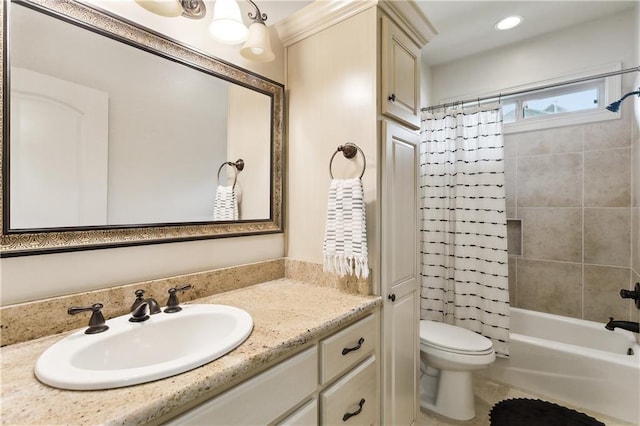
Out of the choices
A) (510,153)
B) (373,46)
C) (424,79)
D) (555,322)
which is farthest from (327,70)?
(555,322)

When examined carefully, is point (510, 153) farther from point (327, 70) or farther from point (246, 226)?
point (246, 226)

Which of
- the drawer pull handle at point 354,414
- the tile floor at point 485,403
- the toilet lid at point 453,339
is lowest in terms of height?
the tile floor at point 485,403

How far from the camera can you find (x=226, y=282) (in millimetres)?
1366

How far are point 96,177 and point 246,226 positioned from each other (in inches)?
25.3

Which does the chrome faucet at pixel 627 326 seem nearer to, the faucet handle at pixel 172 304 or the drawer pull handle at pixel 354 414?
the drawer pull handle at pixel 354 414

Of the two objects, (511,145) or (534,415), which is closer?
(534,415)

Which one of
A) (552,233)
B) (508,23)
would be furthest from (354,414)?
(508,23)

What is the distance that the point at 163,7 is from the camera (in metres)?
1.02

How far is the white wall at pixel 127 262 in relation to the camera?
2.89 feet

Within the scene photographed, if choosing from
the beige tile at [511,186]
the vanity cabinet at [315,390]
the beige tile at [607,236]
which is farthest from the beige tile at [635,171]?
the vanity cabinet at [315,390]

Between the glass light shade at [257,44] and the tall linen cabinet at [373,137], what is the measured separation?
1.00ft

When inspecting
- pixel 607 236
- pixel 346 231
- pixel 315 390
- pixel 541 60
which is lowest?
pixel 315 390

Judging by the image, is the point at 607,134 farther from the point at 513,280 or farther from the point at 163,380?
the point at 163,380

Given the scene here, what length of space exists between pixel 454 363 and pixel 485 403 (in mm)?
473
